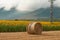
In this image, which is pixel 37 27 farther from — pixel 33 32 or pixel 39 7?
pixel 39 7

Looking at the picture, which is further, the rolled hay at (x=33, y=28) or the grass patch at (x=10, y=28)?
the grass patch at (x=10, y=28)

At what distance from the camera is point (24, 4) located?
13906mm

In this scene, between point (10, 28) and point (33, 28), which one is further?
point (10, 28)

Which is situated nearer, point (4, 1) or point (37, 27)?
point (37, 27)

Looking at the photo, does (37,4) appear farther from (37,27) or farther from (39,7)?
(37,27)

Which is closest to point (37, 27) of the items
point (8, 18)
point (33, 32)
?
point (33, 32)

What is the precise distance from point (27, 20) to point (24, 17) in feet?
1.03

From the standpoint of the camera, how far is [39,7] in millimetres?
13867

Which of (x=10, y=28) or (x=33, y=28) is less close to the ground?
(x=33, y=28)

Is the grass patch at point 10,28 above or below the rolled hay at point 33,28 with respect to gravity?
below

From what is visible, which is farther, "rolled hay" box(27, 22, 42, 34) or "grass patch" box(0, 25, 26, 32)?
"grass patch" box(0, 25, 26, 32)

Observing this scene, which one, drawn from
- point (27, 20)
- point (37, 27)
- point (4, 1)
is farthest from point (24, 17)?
point (37, 27)

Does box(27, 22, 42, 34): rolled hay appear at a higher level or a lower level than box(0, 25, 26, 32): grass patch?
higher

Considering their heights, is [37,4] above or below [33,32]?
above
